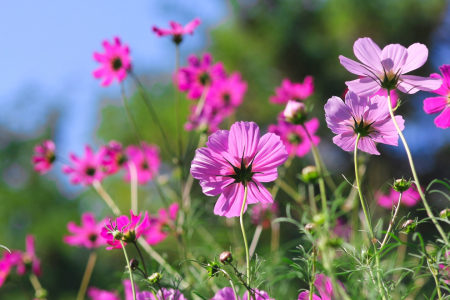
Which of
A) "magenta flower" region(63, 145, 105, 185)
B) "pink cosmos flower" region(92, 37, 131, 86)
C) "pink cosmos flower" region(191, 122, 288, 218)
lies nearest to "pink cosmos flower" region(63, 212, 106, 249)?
"magenta flower" region(63, 145, 105, 185)

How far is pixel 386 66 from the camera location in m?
0.31

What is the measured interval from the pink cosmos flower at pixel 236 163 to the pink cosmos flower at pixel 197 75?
521 mm

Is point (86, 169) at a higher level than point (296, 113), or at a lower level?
lower

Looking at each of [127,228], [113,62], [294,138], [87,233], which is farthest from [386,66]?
[87,233]

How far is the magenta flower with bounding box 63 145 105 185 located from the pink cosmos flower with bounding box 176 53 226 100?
23 centimetres

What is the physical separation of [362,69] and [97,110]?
5.80m

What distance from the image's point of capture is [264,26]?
4.64 m

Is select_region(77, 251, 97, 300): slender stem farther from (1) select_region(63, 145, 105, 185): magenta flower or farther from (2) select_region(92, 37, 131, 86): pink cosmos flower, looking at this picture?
(2) select_region(92, 37, 131, 86): pink cosmos flower

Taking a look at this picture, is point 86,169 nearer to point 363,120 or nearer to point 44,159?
point 44,159

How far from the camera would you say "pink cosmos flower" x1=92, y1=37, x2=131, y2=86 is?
0.69 m

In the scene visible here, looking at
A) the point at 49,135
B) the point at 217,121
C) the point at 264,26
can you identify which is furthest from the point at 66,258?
the point at 217,121

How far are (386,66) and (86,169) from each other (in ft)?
1.98

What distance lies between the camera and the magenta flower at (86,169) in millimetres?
744

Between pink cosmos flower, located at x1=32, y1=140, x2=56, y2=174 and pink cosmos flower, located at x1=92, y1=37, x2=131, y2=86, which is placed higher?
pink cosmos flower, located at x1=92, y1=37, x2=131, y2=86
